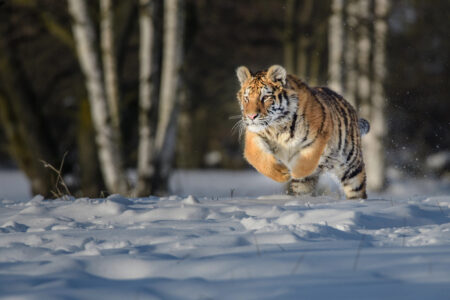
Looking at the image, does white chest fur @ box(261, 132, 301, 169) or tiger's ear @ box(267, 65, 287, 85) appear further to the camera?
white chest fur @ box(261, 132, 301, 169)

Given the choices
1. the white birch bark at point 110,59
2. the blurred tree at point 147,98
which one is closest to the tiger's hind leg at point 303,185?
the blurred tree at point 147,98

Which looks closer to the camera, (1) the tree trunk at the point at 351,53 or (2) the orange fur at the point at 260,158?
(2) the orange fur at the point at 260,158

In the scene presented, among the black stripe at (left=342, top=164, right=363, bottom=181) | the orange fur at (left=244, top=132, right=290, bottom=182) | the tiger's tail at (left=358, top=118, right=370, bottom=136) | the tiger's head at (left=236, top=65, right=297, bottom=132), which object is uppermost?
the tiger's head at (left=236, top=65, right=297, bottom=132)

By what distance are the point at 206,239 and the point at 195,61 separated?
18420mm

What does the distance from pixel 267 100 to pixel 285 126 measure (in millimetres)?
315

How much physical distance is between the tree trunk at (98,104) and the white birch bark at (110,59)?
0.21m

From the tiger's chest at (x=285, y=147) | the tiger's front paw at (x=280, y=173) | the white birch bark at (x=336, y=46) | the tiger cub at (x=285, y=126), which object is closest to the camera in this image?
the tiger cub at (x=285, y=126)

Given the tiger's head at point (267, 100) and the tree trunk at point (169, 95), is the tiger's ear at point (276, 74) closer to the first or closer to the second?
the tiger's head at point (267, 100)

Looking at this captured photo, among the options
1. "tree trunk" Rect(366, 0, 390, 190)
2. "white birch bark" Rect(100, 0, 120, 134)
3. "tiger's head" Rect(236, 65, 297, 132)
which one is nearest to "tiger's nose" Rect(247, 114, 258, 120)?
"tiger's head" Rect(236, 65, 297, 132)

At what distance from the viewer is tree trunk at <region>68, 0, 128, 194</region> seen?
421 inches

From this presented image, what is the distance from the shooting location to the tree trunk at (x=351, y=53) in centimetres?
1534

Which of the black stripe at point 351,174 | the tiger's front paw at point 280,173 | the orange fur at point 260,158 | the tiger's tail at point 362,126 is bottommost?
the black stripe at point 351,174

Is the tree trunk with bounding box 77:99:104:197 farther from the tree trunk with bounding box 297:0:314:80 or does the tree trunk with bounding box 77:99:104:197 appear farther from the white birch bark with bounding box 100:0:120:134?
the tree trunk with bounding box 297:0:314:80

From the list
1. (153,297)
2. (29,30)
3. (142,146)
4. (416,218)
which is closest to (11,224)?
(153,297)
